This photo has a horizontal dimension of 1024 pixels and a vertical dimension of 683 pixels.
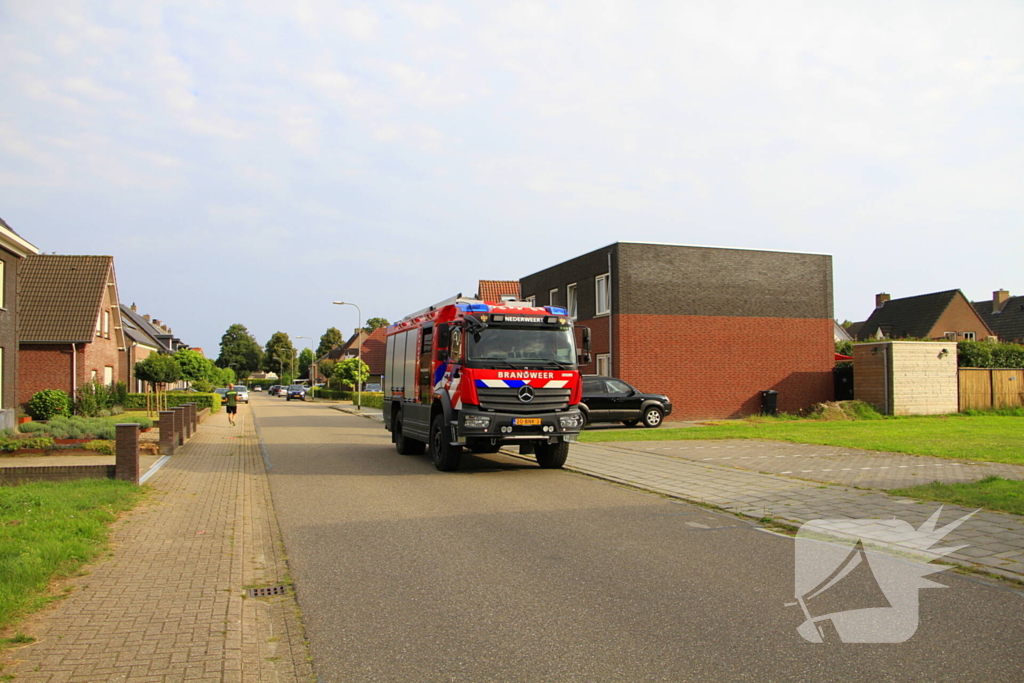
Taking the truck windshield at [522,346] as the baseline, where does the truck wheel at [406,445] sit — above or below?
below

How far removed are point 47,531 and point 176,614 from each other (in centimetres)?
275

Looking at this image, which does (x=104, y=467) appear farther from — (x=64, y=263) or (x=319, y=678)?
(x=64, y=263)

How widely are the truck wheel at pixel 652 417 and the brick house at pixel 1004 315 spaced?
38.5 m

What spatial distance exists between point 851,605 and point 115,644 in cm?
467

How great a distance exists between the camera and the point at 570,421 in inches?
514

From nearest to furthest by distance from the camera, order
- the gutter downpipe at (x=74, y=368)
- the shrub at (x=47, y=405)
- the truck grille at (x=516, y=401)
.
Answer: the truck grille at (x=516, y=401) → the shrub at (x=47, y=405) → the gutter downpipe at (x=74, y=368)

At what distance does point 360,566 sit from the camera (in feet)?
21.6

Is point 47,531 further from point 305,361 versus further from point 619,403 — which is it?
point 305,361

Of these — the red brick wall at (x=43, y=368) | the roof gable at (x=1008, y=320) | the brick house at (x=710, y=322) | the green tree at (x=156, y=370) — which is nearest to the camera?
the brick house at (x=710, y=322)

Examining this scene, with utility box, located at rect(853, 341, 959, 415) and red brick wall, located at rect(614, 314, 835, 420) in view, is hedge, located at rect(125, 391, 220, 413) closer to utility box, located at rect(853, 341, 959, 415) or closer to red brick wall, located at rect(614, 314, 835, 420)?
red brick wall, located at rect(614, 314, 835, 420)

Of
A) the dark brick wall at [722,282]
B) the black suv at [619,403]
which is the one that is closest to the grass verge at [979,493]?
the black suv at [619,403]

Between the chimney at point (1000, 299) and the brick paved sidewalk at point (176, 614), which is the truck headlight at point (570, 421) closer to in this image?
the brick paved sidewalk at point (176, 614)

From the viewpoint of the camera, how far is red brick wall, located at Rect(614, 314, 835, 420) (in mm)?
28078

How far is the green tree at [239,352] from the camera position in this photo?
5684 inches
